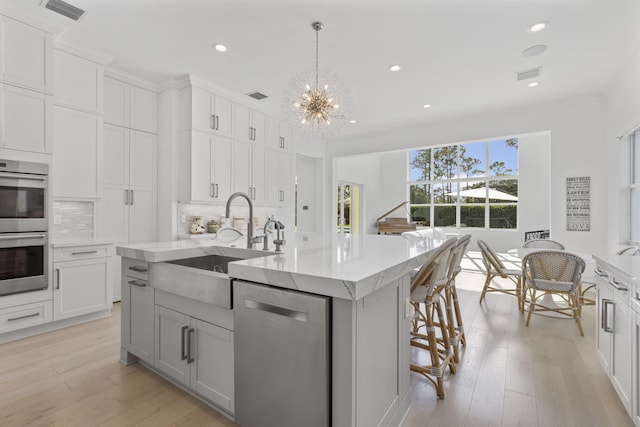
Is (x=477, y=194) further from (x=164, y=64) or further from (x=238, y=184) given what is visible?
(x=164, y=64)

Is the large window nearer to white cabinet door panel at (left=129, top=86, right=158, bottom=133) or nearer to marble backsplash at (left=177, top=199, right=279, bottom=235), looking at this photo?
marble backsplash at (left=177, top=199, right=279, bottom=235)

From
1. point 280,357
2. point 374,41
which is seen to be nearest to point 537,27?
point 374,41

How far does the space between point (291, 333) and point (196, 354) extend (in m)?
0.83

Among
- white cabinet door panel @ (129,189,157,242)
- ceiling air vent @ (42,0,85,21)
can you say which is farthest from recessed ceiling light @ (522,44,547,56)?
white cabinet door panel @ (129,189,157,242)

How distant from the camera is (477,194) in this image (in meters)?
9.36

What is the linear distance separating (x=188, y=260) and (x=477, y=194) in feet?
30.0

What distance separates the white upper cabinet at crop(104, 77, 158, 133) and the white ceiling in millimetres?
244

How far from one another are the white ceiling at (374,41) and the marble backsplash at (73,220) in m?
1.76

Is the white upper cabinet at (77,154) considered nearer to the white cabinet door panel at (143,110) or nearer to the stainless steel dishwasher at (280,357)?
the white cabinet door panel at (143,110)

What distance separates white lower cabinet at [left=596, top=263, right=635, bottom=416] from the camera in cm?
160

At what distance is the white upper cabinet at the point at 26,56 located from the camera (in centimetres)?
275

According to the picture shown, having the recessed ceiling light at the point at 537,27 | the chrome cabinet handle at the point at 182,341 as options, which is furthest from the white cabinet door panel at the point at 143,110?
the recessed ceiling light at the point at 537,27

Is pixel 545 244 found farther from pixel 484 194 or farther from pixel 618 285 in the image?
pixel 484 194

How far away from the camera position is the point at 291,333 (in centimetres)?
126
